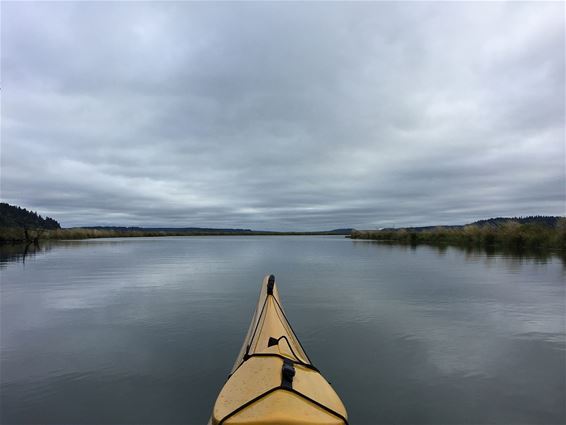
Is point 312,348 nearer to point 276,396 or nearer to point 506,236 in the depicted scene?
point 276,396

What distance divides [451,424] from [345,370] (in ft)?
6.37

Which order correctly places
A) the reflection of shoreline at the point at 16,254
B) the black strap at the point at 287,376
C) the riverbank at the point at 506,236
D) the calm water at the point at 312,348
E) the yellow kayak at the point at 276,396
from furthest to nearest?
the riverbank at the point at 506,236 < the reflection of shoreline at the point at 16,254 < the calm water at the point at 312,348 < the black strap at the point at 287,376 < the yellow kayak at the point at 276,396

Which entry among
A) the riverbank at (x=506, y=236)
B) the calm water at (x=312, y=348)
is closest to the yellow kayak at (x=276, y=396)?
the calm water at (x=312, y=348)

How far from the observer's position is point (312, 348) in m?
6.99

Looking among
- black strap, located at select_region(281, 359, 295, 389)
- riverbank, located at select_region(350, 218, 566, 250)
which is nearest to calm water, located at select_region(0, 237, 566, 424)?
black strap, located at select_region(281, 359, 295, 389)

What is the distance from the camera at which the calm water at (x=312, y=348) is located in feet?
15.5

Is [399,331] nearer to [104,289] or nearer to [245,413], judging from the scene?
[245,413]

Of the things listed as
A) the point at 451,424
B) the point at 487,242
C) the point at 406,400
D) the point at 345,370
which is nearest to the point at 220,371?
the point at 345,370

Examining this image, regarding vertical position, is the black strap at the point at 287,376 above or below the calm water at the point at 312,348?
above

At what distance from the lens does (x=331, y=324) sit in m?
8.71

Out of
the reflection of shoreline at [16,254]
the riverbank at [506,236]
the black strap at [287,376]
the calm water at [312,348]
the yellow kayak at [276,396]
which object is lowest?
the calm water at [312,348]

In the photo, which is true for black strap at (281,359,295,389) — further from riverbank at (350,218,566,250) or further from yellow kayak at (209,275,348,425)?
riverbank at (350,218,566,250)

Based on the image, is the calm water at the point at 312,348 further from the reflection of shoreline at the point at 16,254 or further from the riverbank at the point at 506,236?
the riverbank at the point at 506,236

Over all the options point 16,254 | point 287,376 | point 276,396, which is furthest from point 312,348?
point 16,254
